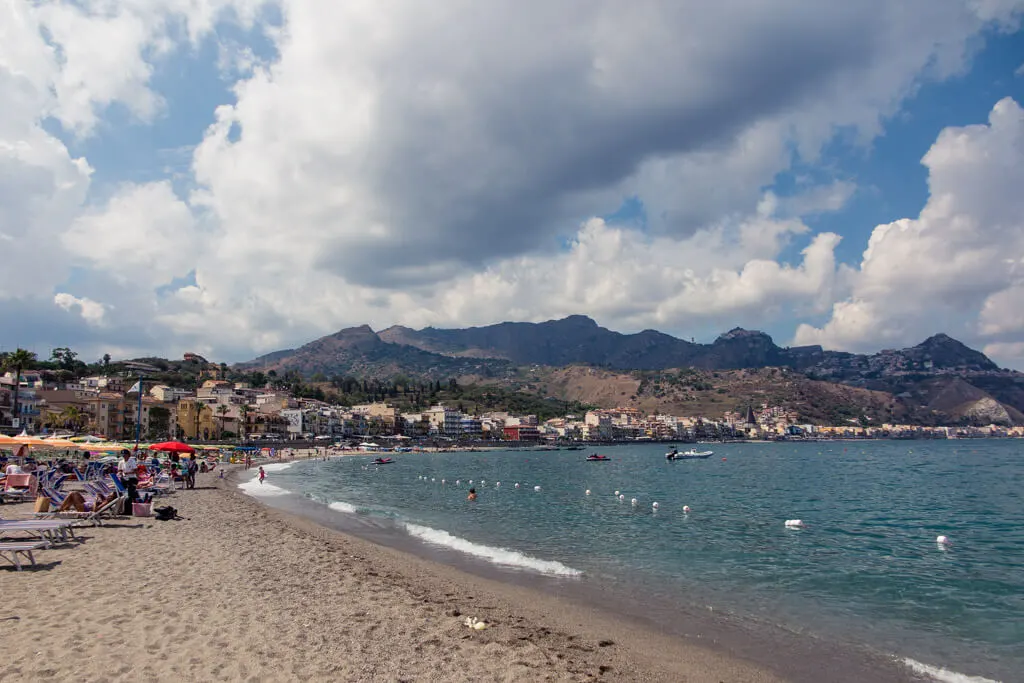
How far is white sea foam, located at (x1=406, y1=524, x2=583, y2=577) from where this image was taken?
1655cm

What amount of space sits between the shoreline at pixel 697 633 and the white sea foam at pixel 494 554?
75cm

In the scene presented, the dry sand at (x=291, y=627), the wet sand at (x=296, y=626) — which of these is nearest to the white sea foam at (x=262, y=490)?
the dry sand at (x=291, y=627)

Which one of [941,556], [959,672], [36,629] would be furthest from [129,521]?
[941,556]

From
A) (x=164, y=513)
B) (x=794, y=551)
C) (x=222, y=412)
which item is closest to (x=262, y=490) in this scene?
(x=164, y=513)

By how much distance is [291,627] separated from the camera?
31.5ft

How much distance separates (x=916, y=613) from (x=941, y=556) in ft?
28.9

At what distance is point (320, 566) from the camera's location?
14.7m

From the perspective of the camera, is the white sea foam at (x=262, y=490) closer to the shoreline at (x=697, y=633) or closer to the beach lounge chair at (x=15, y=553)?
the beach lounge chair at (x=15, y=553)

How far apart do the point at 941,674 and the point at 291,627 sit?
33.8 feet

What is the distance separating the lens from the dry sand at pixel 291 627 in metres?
7.73

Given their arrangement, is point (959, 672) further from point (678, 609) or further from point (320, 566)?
point (320, 566)

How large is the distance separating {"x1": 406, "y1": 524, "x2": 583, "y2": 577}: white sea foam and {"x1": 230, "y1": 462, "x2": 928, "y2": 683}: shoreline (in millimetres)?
750

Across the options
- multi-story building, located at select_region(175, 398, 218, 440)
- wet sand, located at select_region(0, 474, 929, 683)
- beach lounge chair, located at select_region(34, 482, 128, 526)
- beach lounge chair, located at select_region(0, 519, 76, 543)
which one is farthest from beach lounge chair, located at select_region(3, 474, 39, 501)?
multi-story building, located at select_region(175, 398, 218, 440)

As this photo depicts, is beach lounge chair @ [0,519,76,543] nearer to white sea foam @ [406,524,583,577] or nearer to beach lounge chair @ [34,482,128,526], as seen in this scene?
beach lounge chair @ [34,482,128,526]
